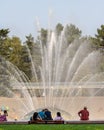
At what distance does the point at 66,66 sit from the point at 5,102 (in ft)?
27.6

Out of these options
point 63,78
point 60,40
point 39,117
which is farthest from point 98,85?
point 39,117

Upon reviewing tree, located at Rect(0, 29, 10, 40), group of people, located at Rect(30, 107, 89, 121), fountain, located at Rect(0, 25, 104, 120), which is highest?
tree, located at Rect(0, 29, 10, 40)

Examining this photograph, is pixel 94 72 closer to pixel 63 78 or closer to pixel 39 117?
pixel 63 78

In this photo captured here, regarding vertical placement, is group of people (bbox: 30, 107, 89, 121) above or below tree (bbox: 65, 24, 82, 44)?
below

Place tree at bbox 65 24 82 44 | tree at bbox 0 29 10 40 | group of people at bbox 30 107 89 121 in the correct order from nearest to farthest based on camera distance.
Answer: group of people at bbox 30 107 89 121 < tree at bbox 0 29 10 40 < tree at bbox 65 24 82 44

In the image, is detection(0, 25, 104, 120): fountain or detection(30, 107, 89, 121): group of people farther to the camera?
detection(0, 25, 104, 120): fountain

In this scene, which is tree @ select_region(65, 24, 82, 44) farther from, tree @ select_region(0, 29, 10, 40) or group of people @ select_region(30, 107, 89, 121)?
group of people @ select_region(30, 107, 89, 121)

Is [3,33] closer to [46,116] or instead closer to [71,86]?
[71,86]

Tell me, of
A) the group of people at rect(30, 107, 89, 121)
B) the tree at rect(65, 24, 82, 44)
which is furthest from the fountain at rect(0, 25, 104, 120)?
the group of people at rect(30, 107, 89, 121)

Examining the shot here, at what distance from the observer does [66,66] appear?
51.8 metres

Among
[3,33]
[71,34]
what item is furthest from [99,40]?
[3,33]

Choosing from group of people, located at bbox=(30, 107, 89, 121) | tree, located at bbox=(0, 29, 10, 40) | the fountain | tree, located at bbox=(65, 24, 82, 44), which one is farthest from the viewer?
tree, located at bbox=(65, 24, 82, 44)

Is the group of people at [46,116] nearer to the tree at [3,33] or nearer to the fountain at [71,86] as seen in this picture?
the fountain at [71,86]

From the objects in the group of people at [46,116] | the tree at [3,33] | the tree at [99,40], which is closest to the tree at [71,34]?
the tree at [99,40]
